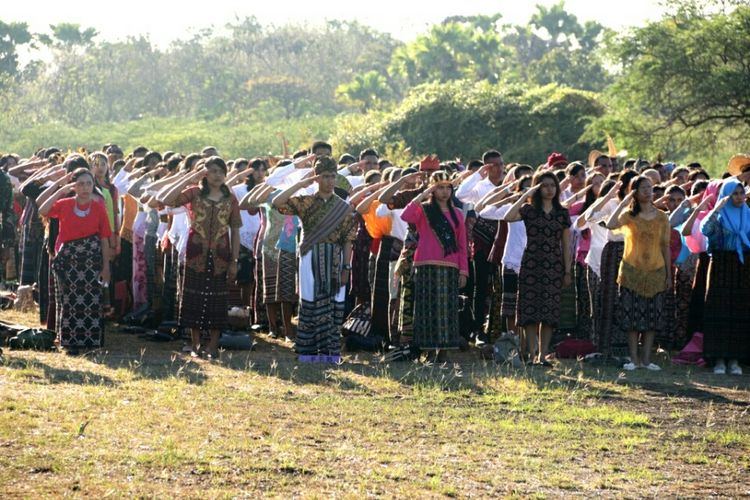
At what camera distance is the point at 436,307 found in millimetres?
12422

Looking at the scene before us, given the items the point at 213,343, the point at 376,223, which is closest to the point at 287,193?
the point at 213,343

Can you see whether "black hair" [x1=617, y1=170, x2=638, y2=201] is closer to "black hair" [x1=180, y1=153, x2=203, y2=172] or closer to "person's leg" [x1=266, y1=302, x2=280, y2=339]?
"person's leg" [x1=266, y1=302, x2=280, y2=339]

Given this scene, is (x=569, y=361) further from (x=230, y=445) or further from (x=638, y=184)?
(x=230, y=445)

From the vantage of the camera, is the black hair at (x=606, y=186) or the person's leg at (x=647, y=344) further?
the black hair at (x=606, y=186)

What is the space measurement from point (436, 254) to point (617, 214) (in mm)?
1596

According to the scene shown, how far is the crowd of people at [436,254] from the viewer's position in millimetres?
12273

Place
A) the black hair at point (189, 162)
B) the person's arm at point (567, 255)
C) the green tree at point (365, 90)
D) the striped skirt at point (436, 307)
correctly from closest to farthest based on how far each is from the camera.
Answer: the striped skirt at point (436, 307) → the person's arm at point (567, 255) → the black hair at point (189, 162) → the green tree at point (365, 90)

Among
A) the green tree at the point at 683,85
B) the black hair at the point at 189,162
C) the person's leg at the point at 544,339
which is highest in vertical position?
the green tree at the point at 683,85

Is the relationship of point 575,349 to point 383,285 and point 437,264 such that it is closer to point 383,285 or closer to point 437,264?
point 383,285

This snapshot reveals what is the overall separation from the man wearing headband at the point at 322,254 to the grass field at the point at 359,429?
36cm

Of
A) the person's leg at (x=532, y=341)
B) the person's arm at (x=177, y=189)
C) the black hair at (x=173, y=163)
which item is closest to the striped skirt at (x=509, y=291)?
the person's leg at (x=532, y=341)

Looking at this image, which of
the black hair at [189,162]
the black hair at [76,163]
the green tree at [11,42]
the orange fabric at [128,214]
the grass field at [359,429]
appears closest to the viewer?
the grass field at [359,429]

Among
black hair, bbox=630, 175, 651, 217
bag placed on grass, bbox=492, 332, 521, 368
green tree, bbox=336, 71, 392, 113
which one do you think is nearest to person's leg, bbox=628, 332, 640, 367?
bag placed on grass, bbox=492, 332, 521, 368

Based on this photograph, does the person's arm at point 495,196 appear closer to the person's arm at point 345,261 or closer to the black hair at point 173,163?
the person's arm at point 345,261
